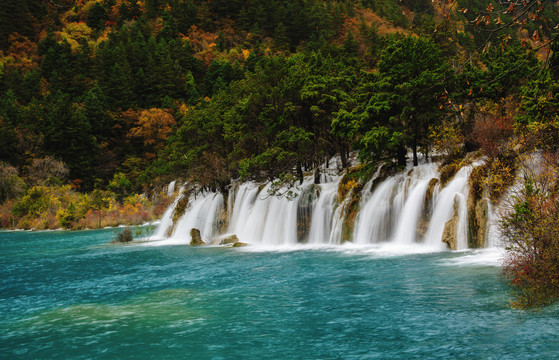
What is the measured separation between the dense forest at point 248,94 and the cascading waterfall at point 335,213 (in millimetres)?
1578

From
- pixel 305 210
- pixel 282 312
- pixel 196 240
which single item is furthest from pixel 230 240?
pixel 282 312

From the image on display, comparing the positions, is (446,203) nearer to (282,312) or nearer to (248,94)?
(282,312)

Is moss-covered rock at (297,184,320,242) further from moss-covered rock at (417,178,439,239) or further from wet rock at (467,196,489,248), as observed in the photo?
wet rock at (467,196,489,248)

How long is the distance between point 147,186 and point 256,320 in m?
61.4

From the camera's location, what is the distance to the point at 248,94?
41094mm

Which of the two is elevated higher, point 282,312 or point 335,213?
point 335,213

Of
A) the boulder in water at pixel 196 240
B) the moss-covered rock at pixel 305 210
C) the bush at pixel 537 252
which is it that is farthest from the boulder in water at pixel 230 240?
the bush at pixel 537 252

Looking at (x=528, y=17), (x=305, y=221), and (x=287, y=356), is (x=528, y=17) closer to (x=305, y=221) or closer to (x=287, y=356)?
(x=287, y=356)

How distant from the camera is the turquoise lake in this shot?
9.53m

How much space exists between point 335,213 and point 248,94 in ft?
56.7

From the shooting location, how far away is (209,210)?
130 feet

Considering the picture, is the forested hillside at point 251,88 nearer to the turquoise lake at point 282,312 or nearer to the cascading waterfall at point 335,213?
the cascading waterfall at point 335,213

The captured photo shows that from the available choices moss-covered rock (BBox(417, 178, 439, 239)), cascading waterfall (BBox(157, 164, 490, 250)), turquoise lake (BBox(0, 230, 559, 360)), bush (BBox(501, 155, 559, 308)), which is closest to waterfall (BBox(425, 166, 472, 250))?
cascading waterfall (BBox(157, 164, 490, 250))

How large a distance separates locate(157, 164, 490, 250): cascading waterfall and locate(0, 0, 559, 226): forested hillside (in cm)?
196
